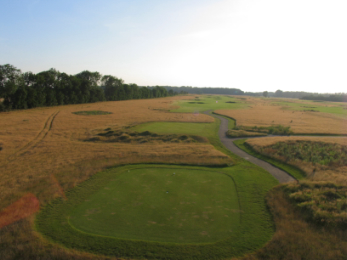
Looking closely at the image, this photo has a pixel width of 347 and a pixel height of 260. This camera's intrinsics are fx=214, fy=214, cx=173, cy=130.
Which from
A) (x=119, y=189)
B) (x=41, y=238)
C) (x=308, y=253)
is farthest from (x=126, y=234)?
(x=308, y=253)

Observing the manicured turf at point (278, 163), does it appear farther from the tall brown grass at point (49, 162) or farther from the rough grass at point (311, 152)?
the tall brown grass at point (49, 162)

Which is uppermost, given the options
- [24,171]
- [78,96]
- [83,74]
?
[83,74]

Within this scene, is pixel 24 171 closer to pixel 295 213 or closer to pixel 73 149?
pixel 73 149

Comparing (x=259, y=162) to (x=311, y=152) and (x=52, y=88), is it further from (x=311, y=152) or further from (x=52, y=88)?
(x=52, y=88)

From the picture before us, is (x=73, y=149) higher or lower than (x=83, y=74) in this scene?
lower

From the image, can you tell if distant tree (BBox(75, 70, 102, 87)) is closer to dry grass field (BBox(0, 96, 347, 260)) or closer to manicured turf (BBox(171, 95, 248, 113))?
manicured turf (BBox(171, 95, 248, 113))

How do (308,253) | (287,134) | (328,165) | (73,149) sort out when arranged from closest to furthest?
(308,253) < (328,165) < (73,149) < (287,134)

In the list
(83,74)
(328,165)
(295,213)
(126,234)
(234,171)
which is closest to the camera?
(126,234)
